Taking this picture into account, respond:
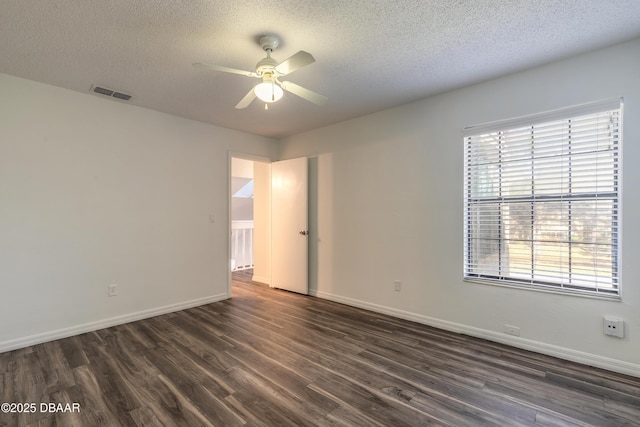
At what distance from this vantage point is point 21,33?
214cm

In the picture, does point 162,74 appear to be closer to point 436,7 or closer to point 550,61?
point 436,7

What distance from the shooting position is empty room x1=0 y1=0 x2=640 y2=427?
199cm

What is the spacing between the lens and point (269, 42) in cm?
221

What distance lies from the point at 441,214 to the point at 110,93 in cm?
373

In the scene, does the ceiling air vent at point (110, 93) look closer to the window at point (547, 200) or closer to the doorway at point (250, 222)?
the doorway at point (250, 222)

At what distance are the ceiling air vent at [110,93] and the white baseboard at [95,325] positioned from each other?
2.42 metres

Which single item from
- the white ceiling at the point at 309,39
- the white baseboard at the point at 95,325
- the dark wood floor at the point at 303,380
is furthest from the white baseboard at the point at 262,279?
the white ceiling at the point at 309,39

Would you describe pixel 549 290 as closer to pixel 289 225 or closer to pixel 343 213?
pixel 343 213

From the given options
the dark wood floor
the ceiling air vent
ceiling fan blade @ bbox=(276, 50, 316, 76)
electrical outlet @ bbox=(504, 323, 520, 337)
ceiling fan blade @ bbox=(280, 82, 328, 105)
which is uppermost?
the ceiling air vent

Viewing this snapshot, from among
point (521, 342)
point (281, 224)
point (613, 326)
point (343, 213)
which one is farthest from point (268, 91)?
point (613, 326)

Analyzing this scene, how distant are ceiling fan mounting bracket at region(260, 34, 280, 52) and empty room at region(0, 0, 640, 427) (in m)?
0.03

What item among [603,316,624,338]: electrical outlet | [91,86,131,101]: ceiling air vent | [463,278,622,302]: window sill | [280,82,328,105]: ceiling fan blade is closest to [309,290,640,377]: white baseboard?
[603,316,624,338]: electrical outlet

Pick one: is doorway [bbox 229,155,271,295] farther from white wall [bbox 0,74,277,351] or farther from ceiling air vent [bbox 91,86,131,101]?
ceiling air vent [bbox 91,86,131,101]

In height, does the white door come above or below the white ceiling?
below
